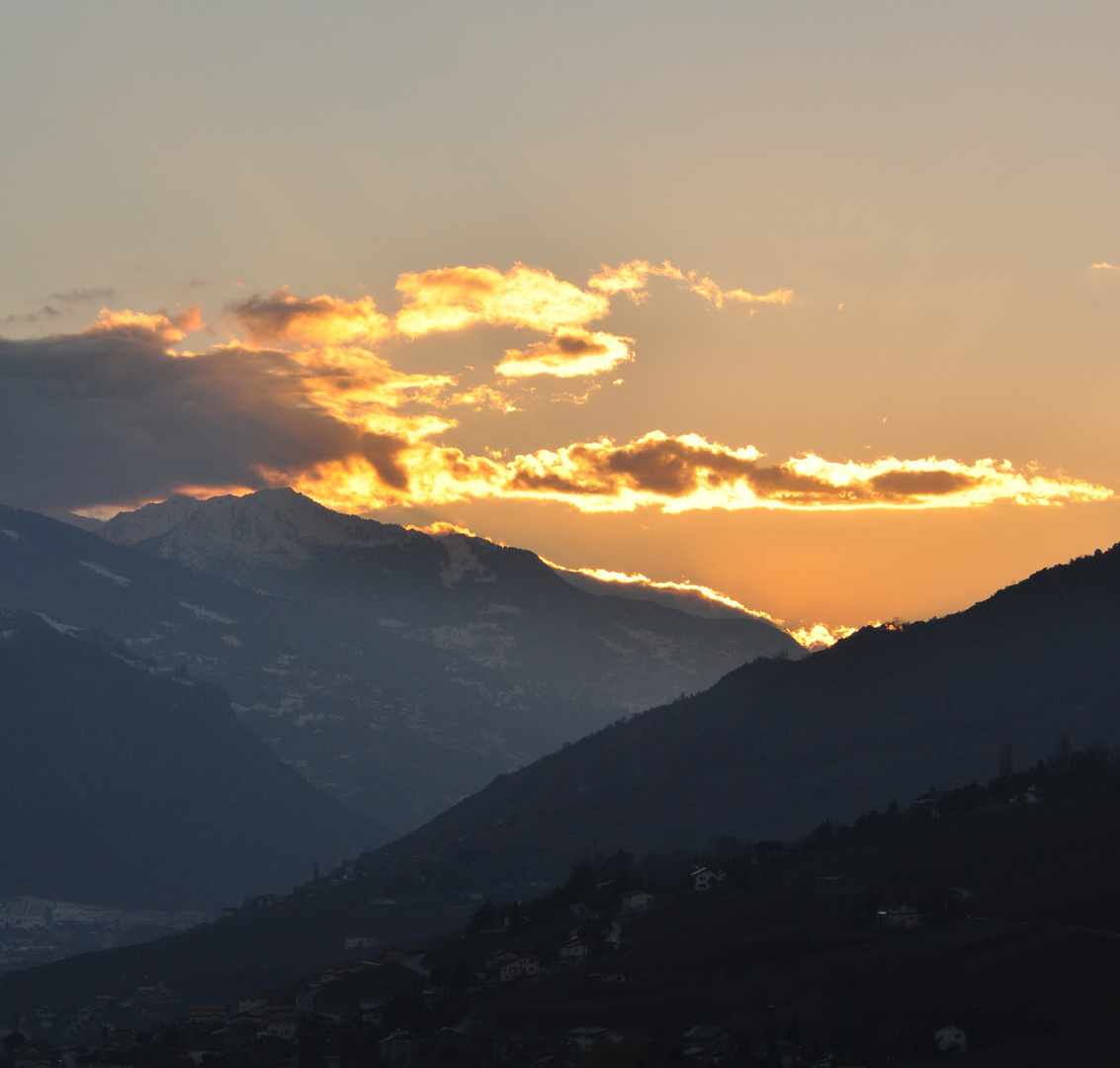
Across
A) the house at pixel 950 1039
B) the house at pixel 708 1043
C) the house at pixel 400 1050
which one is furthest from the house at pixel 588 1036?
the house at pixel 950 1039

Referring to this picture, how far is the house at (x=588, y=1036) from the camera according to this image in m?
174

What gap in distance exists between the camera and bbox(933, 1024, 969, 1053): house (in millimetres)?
159725

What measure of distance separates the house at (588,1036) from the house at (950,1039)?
3063 centimetres

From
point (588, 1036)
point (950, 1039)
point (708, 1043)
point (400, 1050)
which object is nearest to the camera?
point (950, 1039)

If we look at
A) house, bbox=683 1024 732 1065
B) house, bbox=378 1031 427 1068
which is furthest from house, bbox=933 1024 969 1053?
house, bbox=378 1031 427 1068

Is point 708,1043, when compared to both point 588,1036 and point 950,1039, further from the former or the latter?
point 950,1039

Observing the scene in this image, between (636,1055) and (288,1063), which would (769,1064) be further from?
(288,1063)

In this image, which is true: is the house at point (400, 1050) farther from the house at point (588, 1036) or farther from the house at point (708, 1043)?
the house at point (708, 1043)

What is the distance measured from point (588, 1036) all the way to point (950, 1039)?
1487 inches

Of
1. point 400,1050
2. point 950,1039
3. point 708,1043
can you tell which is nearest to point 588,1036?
point 708,1043

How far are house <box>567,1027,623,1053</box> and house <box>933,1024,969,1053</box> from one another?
30.6 metres

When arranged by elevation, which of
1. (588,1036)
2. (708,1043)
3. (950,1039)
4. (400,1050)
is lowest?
(950,1039)

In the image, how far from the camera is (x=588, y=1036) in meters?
179

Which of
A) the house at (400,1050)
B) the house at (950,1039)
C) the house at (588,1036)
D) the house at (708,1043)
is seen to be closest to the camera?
→ the house at (950,1039)
